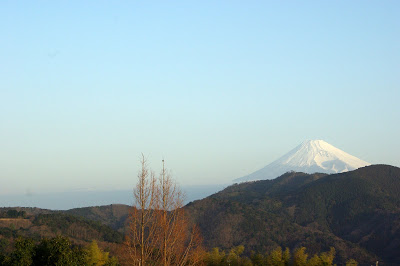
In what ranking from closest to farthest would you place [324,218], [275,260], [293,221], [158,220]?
1. [158,220]
2. [275,260]
3. [293,221]
4. [324,218]

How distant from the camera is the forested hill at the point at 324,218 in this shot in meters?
87.8

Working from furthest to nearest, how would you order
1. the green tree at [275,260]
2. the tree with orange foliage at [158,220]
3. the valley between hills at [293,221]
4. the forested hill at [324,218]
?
1. the forested hill at [324,218]
2. the valley between hills at [293,221]
3. the green tree at [275,260]
4. the tree with orange foliage at [158,220]

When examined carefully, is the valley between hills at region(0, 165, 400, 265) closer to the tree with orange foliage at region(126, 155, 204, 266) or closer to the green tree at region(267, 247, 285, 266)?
the green tree at region(267, 247, 285, 266)

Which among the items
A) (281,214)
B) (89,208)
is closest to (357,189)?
(281,214)

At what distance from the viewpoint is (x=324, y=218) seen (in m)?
112

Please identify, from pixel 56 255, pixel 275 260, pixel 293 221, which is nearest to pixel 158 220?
pixel 56 255

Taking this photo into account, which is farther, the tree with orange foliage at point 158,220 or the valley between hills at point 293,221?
the valley between hills at point 293,221

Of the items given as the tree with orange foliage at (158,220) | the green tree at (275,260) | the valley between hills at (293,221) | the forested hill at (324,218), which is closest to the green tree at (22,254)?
the tree with orange foliage at (158,220)

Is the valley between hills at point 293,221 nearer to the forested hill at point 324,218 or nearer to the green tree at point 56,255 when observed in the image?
the forested hill at point 324,218

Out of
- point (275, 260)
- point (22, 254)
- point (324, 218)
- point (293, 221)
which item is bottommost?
point (275, 260)

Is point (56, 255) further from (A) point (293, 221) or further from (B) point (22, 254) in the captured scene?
(A) point (293, 221)

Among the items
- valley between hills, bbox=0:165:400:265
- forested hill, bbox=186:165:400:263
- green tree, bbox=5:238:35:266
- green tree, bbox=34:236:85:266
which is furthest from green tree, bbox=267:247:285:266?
forested hill, bbox=186:165:400:263

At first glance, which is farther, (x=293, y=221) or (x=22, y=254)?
(x=293, y=221)

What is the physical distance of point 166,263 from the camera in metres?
19.6
